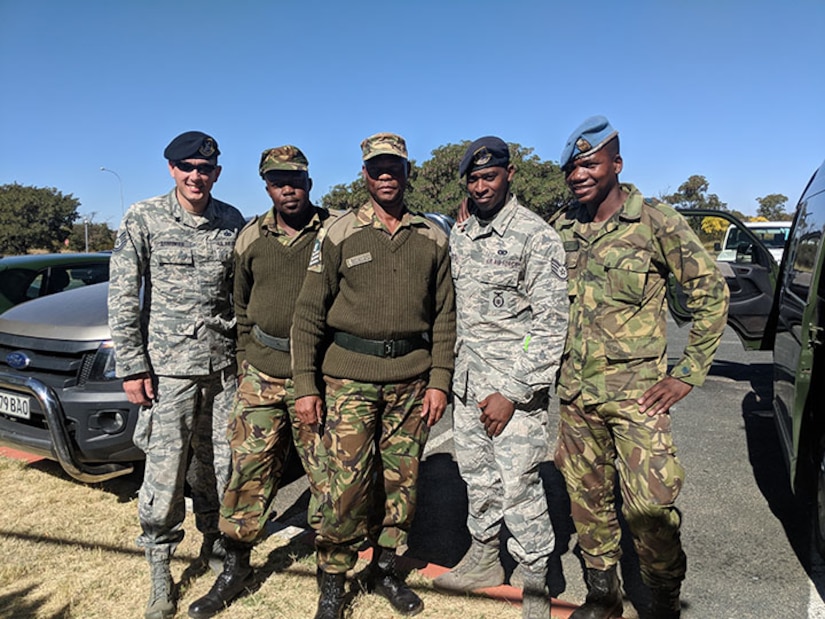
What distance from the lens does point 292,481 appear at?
14.0ft

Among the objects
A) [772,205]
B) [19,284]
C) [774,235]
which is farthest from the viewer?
[772,205]

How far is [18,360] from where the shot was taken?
3.73 meters

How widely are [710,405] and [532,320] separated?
4545mm

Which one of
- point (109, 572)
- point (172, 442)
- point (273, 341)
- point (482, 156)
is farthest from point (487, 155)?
point (109, 572)

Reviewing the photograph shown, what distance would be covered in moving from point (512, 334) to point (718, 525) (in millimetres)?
2037

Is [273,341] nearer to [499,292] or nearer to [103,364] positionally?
[499,292]

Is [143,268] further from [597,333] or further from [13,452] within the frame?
[13,452]

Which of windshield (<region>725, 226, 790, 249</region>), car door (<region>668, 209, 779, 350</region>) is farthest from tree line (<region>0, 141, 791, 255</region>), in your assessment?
car door (<region>668, 209, 779, 350</region>)

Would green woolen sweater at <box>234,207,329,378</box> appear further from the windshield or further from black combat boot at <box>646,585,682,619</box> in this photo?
the windshield

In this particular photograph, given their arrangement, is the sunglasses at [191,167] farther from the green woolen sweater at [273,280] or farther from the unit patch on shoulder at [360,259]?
the unit patch on shoulder at [360,259]

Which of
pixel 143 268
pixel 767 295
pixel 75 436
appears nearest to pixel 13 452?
pixel 75 436

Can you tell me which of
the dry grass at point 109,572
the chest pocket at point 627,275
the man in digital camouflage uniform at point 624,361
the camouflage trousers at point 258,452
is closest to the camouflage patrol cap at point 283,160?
the camouflage trousers at point 258,452

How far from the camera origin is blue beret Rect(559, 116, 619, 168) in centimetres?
236

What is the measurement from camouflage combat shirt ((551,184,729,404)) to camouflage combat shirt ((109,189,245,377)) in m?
1.61
